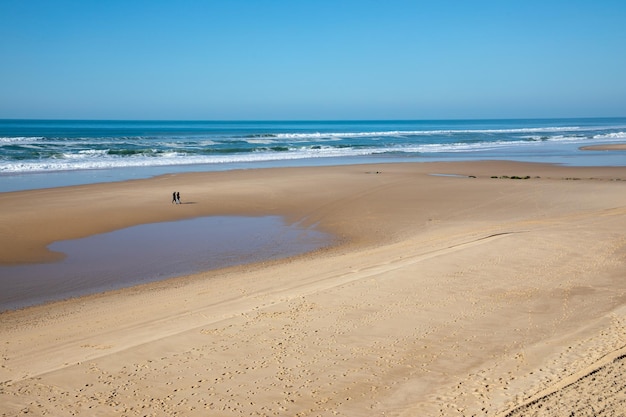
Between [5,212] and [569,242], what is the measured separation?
1540 cm

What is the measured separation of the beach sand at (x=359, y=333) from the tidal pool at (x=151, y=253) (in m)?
0.61

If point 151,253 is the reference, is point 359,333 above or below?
above

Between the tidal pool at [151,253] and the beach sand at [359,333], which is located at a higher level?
the beach sand at [359,333]

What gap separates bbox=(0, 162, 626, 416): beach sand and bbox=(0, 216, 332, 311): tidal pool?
1.99ft

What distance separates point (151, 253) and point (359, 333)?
714cm

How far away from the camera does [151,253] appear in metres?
13.0

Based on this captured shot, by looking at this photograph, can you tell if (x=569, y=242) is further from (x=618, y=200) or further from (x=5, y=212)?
(x=5, y=212)

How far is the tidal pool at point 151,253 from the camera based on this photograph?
1055cm

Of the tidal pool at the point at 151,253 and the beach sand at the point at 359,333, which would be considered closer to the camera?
the beach sand at the point at 359,333

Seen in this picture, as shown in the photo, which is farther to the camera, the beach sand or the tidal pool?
the tidal pool

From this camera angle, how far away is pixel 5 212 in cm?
1748

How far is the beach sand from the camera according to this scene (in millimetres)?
5570

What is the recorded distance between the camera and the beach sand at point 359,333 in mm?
5570

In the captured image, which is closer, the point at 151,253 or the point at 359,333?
the point at 359,333
